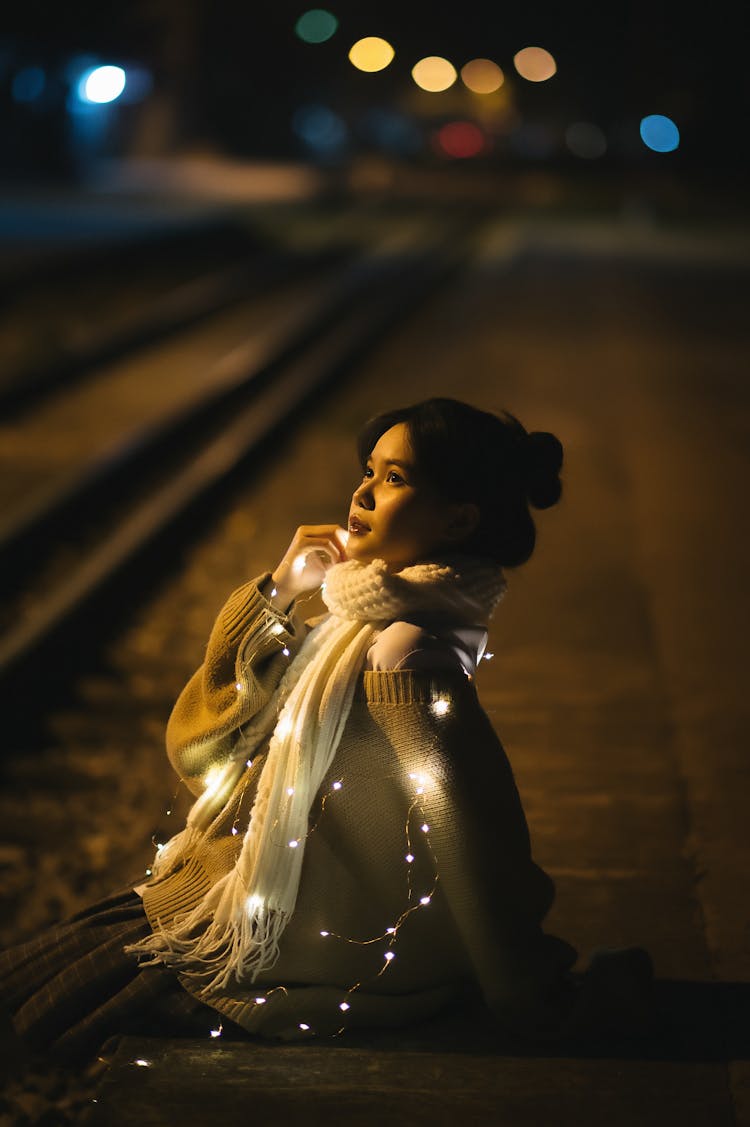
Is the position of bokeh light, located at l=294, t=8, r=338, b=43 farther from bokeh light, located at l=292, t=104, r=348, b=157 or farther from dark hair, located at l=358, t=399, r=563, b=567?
dark hair, located at l=358, t=399, r=563, b=567

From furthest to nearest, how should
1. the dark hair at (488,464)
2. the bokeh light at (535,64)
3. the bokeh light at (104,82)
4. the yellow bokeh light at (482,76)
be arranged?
the yellow bokeh light at (482,76) < the bokeh light at (535,64) < the bokeh light at (104,82) < the dark hair at (488,464)

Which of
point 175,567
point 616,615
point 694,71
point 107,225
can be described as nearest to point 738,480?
point 616,615

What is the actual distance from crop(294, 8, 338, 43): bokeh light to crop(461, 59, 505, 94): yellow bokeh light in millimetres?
38047

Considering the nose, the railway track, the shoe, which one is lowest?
the shoe

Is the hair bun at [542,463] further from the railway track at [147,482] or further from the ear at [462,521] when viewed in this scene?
the railway track at [147,482]

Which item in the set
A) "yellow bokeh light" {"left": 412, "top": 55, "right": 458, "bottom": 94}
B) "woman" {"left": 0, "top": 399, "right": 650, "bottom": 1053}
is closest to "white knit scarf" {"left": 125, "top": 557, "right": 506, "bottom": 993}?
"woman" {"left": 0, "top": 399, "right": 650, "bottom": 1053}

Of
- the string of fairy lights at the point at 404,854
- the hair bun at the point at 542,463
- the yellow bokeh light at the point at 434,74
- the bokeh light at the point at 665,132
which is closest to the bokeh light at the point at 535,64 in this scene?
the yellow bokeh light at the point at 434,74

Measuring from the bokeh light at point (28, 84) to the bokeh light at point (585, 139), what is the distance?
46.2 metres

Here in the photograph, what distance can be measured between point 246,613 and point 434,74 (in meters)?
136

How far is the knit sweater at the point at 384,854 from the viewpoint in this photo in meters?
2.87

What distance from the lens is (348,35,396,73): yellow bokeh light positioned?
373 ft

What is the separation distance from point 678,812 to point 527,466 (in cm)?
204

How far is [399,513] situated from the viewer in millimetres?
3012

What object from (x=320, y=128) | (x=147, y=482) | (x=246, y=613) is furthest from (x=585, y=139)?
(x=246, y=613)
